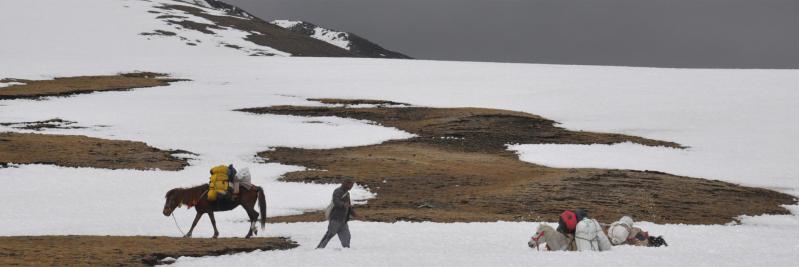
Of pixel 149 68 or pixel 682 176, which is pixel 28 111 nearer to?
pixel 149 68

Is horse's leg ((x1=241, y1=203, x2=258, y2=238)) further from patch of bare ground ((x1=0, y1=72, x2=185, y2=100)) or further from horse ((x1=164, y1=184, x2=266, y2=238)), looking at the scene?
patch of bare ground ((x1=0, y1=72, x2=185, y2=100))

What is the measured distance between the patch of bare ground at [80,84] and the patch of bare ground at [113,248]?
190 feet

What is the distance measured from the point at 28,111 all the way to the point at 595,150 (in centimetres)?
4565

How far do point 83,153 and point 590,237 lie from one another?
110 ft

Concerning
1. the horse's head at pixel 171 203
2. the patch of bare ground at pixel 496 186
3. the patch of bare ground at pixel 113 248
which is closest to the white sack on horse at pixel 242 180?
the patch of bare ground at pixel 113 248

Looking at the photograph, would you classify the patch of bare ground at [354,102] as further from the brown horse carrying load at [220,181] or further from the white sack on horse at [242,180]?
the brown horse carrying load at [220,181]

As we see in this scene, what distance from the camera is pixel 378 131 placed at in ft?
204

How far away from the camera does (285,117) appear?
227ft

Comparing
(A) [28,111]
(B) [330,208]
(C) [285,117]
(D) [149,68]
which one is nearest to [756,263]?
(B) [330,208]

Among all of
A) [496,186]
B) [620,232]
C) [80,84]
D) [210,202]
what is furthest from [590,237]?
[80,84]

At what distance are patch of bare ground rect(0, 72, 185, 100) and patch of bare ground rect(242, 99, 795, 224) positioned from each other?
37.4 m

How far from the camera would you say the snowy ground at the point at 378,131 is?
24.7 meters

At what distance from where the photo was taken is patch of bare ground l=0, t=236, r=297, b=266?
63.6ft

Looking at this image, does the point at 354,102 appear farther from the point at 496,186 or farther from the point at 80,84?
the point at 496,186
